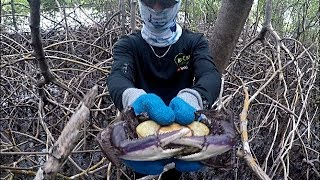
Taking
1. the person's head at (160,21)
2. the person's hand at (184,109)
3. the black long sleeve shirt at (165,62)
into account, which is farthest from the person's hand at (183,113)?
the person's head at (160,21)

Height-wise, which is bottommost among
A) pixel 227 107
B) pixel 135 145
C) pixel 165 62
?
pixel 227 107

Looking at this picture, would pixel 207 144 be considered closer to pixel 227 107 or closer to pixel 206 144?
pixel 206 144

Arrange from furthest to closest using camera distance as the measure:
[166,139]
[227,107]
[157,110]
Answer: [227,107] < [157,110] < [166,139]

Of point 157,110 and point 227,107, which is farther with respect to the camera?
point 227,107

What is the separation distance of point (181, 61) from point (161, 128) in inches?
18.7

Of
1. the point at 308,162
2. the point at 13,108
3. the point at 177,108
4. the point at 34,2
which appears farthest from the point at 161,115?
the point at 13,108

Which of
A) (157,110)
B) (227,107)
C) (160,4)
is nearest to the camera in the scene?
(157,110)

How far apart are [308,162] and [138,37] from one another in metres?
1.48

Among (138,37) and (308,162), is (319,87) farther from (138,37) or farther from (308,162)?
(138,37)

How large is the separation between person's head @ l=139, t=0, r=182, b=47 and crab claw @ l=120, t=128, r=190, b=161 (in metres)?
0.58

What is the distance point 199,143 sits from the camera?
1.01m

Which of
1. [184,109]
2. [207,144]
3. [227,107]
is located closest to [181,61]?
[184,109]

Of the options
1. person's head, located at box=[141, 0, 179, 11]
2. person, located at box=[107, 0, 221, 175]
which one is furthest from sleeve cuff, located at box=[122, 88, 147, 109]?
person's head, located at box=[141, 0, 179, 11]

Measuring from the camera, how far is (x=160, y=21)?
4.85ft
